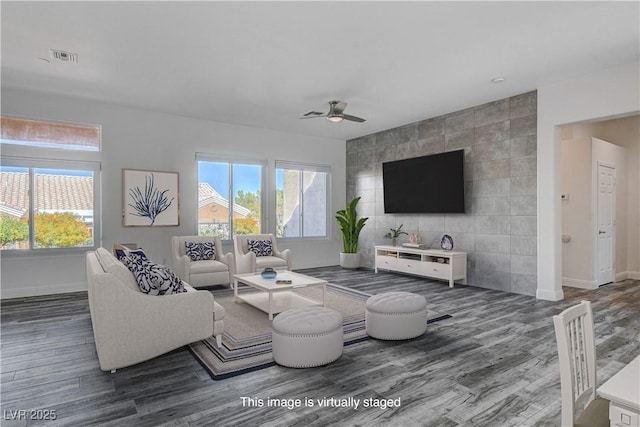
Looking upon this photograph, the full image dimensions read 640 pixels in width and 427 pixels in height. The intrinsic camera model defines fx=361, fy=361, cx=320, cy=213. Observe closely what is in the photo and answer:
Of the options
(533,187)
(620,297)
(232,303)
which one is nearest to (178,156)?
Result: (232,303)

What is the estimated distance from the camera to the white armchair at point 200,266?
5492mm

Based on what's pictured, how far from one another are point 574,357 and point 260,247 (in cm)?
538

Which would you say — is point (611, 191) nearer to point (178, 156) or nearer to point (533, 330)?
point (533, 330)

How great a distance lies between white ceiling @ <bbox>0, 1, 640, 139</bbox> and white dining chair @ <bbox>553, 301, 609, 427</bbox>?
2.65m

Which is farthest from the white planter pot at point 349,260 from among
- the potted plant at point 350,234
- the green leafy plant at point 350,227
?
the green leafy plant at point 350,227

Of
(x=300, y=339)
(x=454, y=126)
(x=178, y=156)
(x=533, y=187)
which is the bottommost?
(x=300, y=339)

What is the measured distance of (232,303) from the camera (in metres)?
4.80

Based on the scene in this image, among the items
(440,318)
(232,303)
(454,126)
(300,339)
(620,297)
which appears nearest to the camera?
(300,339)

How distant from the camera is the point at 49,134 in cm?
556

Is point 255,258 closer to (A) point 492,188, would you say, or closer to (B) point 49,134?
(B) point 49,134

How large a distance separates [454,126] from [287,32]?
3868 millimetres

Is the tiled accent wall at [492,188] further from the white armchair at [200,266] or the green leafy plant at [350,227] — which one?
the white armchair at [200,266]

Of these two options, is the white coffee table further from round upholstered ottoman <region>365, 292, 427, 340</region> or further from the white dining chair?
the white dining chair

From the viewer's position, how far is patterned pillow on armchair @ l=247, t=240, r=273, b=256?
6377 mm
